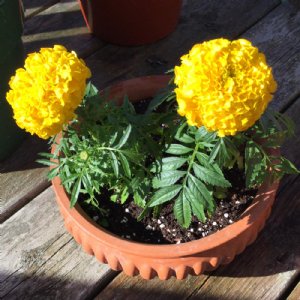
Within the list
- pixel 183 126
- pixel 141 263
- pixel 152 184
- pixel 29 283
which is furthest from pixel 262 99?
pixel 29 283

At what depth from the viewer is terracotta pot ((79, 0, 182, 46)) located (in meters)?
1.94

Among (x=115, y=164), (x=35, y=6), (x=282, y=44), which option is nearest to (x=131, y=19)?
(x=35, y=6)

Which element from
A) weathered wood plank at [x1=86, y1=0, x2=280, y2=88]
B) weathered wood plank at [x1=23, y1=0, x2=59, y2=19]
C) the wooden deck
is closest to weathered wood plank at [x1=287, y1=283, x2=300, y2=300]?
the wooden deck

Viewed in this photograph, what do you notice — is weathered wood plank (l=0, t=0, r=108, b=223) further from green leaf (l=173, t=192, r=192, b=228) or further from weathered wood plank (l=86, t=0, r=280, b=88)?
green leaf (l=173, t=192, r=192, b=228)

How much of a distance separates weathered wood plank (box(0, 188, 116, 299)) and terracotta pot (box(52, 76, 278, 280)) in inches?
5.3

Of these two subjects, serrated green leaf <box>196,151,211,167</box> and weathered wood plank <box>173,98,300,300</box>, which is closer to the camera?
serrated green leaf <box>196,151,211,167</box>

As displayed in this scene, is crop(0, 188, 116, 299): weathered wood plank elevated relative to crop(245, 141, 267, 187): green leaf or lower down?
lower down

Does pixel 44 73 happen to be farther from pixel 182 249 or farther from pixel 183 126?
pixel 182 249

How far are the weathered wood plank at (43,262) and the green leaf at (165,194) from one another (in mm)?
345

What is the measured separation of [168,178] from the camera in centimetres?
127

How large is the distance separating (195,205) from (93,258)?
0.42 meters

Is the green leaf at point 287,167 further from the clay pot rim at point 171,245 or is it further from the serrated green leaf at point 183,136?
the serrated green leaf at point 183,136

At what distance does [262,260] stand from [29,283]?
1.99 feet

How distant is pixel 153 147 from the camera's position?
1306 mm
